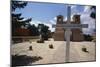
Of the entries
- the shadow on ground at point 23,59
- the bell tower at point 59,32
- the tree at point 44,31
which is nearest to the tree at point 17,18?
the tree at point 44,31

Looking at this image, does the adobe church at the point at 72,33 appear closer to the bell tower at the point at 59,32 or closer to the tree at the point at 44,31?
the bell tower at the point at 59,32

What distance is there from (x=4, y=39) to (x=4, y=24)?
22 cm

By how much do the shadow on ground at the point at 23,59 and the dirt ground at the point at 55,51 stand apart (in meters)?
0.03

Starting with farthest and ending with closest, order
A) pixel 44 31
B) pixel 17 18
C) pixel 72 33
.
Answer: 1. pixel 72 33
2. pixel 44 31
3. pixel 17 18

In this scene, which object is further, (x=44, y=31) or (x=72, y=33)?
(x=72, y=33)

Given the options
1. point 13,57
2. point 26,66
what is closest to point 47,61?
point 26,66

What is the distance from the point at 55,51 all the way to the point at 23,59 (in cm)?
52

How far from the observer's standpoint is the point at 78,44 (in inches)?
125

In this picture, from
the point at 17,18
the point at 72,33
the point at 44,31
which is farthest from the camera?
the point at 72,33

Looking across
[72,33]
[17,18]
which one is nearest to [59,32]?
[72,33]

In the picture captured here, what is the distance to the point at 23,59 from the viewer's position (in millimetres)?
2885

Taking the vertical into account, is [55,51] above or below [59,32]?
below

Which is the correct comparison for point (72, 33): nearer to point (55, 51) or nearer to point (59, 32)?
point (59, 32)

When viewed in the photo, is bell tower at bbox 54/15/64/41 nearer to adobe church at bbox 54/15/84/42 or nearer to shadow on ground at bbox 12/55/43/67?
adobe church at bbox 54/15/84/42
